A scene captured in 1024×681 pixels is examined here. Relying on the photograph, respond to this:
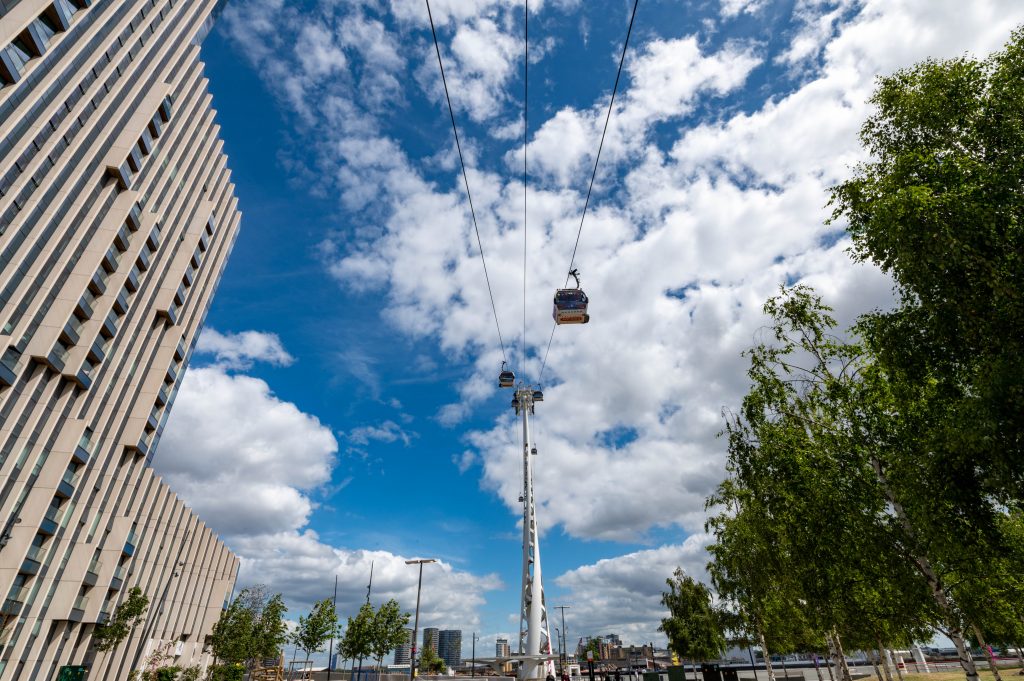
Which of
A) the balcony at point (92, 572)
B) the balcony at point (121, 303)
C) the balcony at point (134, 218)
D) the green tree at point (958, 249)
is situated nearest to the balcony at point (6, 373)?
the balcony at point (121, 303)

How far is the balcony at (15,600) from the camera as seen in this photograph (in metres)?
31.2

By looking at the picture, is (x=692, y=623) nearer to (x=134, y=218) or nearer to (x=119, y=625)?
(x=119, y=625)

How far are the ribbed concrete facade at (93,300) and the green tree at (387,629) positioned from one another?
66.1 ft

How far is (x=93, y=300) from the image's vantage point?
1448 inches

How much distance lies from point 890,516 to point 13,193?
44.4 meters

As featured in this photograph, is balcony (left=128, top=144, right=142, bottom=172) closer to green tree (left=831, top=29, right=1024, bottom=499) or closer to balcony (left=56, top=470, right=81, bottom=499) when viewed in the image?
balcony (left=56, top=470, right=81, bottom=499)

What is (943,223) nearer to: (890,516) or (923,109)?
(923,109)

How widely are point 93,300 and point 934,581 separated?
47.6 meters

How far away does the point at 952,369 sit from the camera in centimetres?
1354

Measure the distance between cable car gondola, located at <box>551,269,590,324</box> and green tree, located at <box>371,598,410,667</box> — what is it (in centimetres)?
3854

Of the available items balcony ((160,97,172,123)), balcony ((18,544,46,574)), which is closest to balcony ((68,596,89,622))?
balcony ((18,544,46,574))

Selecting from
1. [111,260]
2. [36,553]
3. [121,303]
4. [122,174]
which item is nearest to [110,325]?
[121,303]

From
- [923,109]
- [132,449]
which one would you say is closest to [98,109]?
[132,449]

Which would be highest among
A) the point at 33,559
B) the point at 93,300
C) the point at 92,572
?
the point at 93,300
